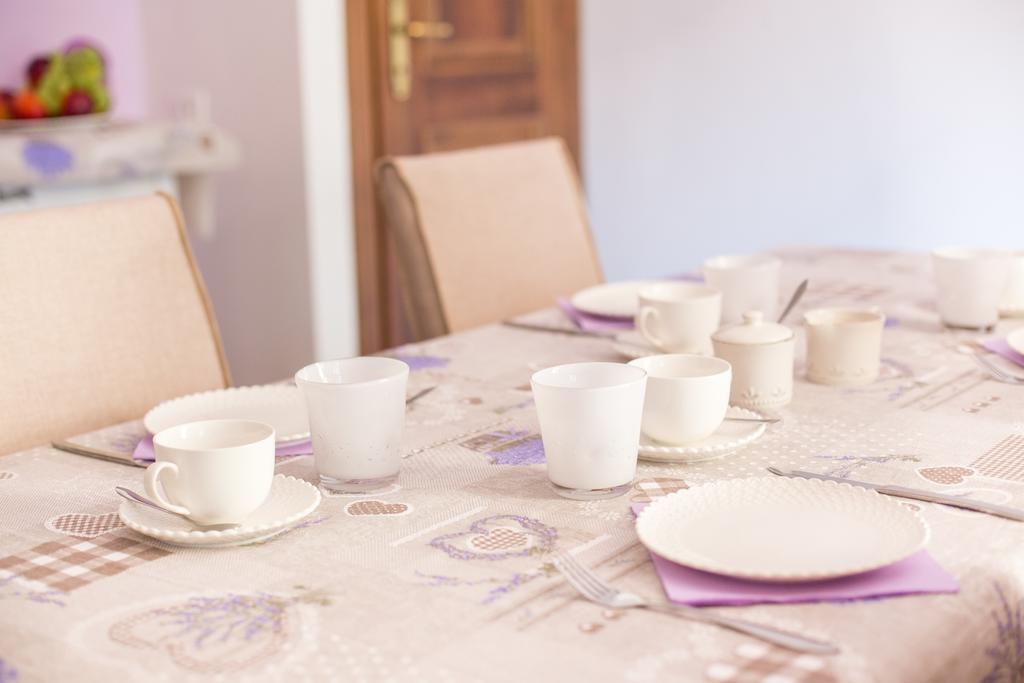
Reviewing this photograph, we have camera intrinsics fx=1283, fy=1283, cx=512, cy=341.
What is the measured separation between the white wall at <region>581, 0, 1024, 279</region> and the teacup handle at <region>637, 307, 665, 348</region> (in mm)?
2305

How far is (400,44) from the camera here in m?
3.38

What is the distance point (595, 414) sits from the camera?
37.5 inches

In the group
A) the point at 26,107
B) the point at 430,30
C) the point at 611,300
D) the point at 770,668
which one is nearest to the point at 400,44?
the point at 430,30

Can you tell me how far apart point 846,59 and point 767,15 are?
29cm

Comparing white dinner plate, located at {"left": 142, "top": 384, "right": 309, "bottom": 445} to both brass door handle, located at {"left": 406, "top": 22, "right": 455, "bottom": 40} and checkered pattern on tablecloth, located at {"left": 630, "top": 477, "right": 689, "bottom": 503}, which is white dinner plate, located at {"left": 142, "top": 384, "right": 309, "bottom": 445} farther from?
brass door handle, located at {"left": 406, "top": 22, "right": 455, "bottom": 40}

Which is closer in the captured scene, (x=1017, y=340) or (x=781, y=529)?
(x=781, y=529)

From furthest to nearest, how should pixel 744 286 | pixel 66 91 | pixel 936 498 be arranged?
pixel 66 91 < pixel 744 286 < pixel 936 498

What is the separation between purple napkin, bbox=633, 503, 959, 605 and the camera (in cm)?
77

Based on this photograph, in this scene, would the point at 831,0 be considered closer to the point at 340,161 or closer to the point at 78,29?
the point at 340,161

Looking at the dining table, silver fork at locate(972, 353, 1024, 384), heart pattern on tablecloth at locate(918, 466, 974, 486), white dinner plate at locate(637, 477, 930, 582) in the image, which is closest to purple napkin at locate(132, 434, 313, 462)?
the dining table

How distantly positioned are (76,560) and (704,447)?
49cm

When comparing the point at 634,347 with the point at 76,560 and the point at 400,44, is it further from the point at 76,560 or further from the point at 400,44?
the point at 400,44

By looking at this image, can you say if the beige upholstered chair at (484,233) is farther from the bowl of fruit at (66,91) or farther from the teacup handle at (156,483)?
the bowl of fruit at (66,91)

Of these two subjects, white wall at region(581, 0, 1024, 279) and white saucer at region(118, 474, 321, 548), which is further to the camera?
white wall at region(581, 0, 1024, 279)
